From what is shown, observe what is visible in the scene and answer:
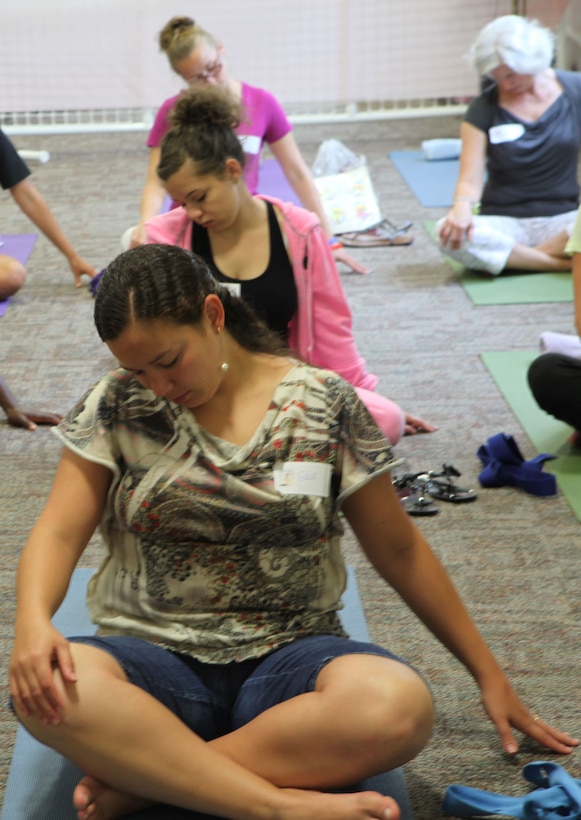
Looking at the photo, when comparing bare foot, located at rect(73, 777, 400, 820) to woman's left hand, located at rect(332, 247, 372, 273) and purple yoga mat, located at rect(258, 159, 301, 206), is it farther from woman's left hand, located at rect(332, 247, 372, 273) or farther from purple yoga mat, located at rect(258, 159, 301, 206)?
purple yoga mat, located at rect(258, 159, 301, 206)

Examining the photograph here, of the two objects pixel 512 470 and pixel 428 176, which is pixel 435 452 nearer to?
pixel 512 470

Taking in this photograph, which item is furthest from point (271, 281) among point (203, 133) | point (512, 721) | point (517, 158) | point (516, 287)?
point (517, 158)

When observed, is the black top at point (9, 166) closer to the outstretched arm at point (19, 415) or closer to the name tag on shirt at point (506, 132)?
the outstretched arm at point (19, 415)

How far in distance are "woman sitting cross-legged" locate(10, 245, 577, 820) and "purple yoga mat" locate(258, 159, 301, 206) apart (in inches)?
136

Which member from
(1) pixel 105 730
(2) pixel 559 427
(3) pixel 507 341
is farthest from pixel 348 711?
(3) pixel 507 341

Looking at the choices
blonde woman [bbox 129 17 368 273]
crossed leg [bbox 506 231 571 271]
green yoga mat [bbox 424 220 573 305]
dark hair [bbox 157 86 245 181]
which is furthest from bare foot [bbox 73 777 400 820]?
crossed leg [bbox 506 231 571 271]

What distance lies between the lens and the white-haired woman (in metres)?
3.74

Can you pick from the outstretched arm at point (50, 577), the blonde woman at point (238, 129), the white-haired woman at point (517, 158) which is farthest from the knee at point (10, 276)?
the outstretched arm at point (50, 577)

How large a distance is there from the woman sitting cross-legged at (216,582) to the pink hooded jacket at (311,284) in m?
0.81

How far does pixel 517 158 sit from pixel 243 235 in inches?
74.5

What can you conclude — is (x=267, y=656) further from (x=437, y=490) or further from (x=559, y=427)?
(x=559, y=427)

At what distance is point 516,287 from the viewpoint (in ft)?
12.9

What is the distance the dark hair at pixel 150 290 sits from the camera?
1.39 metres

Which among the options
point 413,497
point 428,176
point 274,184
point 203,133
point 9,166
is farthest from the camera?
point 428,176
